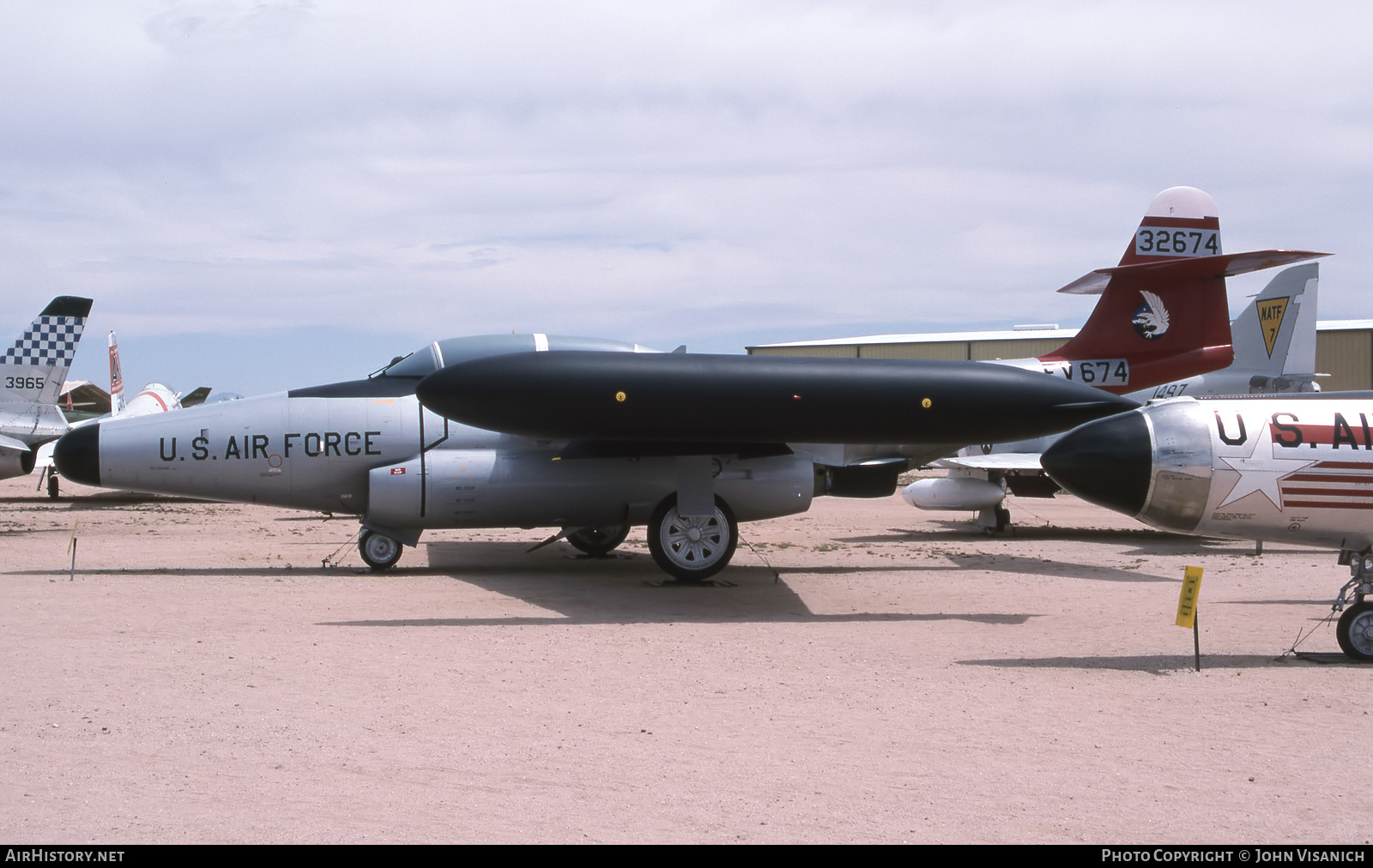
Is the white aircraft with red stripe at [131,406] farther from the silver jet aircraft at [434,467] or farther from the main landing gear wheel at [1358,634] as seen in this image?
the main landing gear wheel at [1358,634]

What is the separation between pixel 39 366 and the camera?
829 inches

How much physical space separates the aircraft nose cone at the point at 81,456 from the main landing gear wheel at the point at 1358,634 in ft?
36.6

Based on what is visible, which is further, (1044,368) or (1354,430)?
(1044,368)

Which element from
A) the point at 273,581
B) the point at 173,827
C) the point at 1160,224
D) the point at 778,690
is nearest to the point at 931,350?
the point at 1160,224

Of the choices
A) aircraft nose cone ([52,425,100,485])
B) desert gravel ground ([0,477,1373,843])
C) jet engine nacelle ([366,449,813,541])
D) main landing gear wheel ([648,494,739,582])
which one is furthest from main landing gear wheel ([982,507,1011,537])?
aircraft nose cone ([52,425,100,485])

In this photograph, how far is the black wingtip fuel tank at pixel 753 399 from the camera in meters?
9.12

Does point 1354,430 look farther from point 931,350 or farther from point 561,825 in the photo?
point 931,350

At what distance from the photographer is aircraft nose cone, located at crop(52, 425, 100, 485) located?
11.3 m

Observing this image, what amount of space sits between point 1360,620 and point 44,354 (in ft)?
71.3

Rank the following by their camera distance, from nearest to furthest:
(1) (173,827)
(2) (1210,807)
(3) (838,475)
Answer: (1) (173,827) < (2) (1210,807) < (3) (838,475)

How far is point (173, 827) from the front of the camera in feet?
13.3

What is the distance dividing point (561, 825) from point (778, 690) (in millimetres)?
2574

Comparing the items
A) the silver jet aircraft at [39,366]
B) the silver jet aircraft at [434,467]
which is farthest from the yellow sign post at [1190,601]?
the silver jet aircraft at [39,366]

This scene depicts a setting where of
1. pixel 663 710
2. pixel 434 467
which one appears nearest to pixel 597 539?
pixel 434 467
